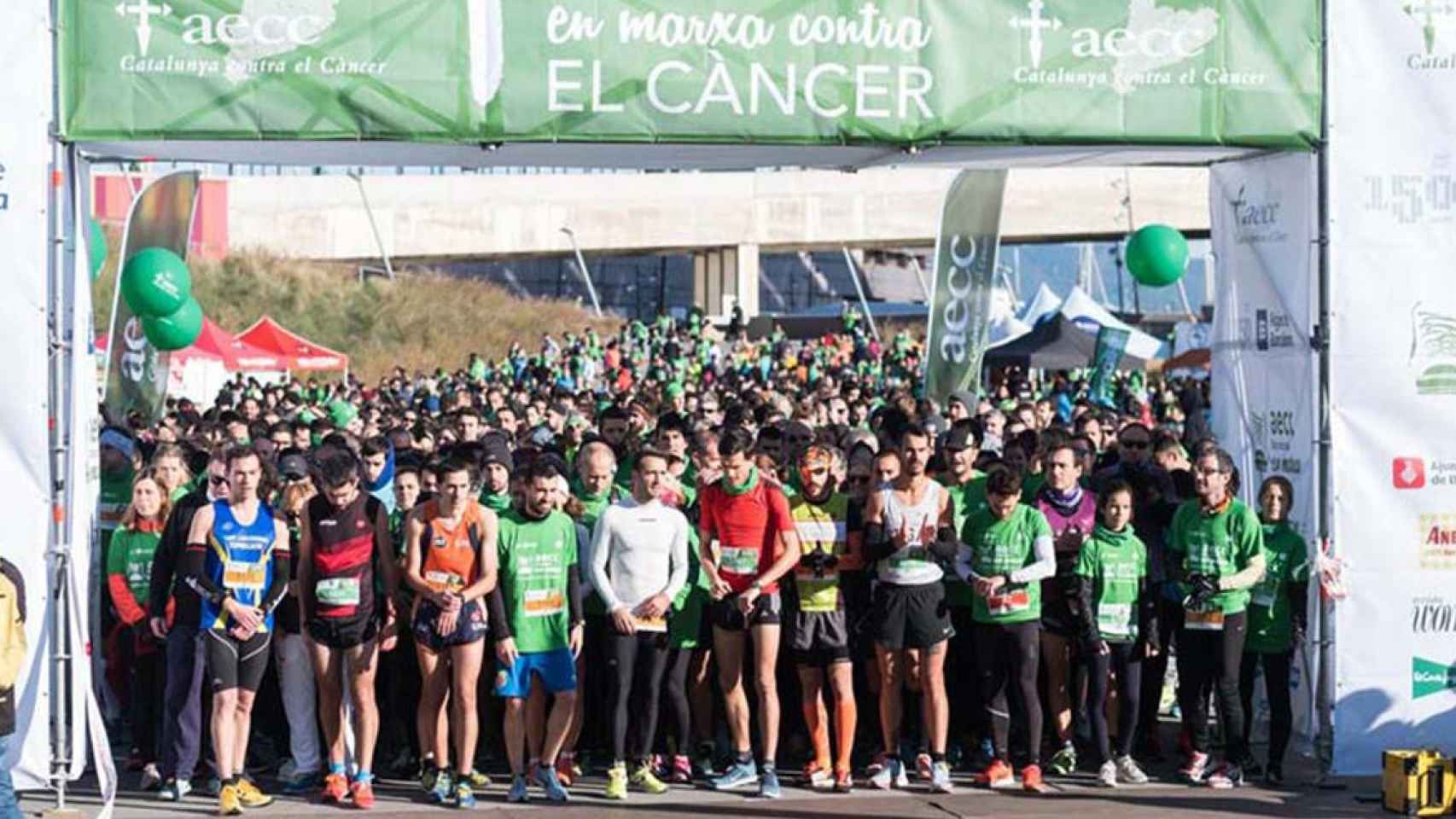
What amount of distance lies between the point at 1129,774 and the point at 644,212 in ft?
184

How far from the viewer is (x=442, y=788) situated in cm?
1127

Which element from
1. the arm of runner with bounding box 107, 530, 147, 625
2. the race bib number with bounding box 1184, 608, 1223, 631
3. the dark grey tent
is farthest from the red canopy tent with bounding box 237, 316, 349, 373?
the race bib number with bounding box 1184, 608, 1223, 631

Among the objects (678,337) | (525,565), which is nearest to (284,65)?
(525,565)

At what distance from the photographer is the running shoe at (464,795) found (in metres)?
11.2

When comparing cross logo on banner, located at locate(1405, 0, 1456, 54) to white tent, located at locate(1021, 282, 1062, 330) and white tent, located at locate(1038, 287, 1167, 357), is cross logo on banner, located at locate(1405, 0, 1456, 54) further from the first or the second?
white tent, located at locate(1021, 282, 1062, 330)

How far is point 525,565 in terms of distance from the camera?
1120cm

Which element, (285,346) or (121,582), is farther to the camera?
(285,346)

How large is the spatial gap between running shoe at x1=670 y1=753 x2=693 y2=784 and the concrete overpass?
55010mm

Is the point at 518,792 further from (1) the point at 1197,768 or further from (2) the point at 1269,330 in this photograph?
(2) the point at 1269,330

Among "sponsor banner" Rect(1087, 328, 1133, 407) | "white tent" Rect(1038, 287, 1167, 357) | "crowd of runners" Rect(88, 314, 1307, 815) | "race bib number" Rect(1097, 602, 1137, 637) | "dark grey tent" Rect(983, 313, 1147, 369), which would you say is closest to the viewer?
"crowd of runners" Rect(88, 314, 1307, 815)

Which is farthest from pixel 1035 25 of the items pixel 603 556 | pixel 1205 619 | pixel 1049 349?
pixel 1049 349

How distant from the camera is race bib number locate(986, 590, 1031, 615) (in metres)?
11.5

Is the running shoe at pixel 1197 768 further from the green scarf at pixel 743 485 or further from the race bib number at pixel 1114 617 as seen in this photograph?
the green scarf at pixel 743 485

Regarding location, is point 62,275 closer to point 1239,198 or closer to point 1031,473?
point 1031,473
